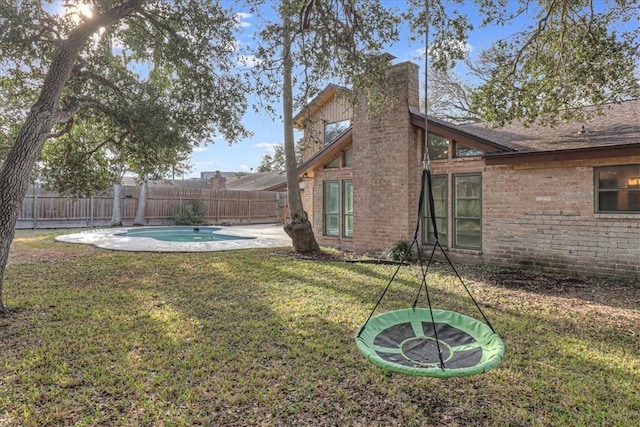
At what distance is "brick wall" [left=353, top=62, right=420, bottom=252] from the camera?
942cm

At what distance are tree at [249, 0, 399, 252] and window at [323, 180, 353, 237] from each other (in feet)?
12.0

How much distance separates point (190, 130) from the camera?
28.3 ft

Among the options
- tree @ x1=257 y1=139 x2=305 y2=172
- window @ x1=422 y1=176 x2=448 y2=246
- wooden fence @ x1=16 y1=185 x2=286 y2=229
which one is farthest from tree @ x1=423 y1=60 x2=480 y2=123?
tree @ x1=257 y1=139 x2=305 y2=172

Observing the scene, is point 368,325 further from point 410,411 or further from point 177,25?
point 177,25

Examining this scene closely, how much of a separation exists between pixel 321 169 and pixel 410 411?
377 inches

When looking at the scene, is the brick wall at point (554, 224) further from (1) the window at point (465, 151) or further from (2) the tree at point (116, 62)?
(2) the tree at point (116, 62)

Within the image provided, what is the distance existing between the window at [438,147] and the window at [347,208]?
2.69m

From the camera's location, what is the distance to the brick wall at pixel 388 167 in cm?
942

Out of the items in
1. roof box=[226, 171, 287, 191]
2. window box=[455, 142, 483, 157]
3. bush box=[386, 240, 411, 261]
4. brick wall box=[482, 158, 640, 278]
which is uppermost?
roof box=[226, 171, 287, 191]

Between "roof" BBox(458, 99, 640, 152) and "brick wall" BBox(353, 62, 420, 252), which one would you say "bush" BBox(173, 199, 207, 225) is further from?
"roof" BBox(458, 99, 640, 152)

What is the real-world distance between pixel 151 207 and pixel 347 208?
14039 millimetres

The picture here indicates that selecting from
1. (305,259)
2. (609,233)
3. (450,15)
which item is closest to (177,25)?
(450,15)

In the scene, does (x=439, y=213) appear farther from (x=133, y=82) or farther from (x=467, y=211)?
(x=133, y=82)

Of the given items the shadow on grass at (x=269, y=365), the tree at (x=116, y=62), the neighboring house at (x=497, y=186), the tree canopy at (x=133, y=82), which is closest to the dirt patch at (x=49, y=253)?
the tree canopy at (x=133, y=82)
